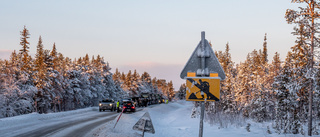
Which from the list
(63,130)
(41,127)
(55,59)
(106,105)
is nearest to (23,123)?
(41,127)

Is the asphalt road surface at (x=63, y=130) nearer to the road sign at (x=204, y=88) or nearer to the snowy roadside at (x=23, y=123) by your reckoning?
→ the snowy roadside at (x=23, y=123)

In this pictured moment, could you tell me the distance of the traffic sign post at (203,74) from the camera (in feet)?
18.7

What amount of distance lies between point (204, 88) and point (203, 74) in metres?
0.28

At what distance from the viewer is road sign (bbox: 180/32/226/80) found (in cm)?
572

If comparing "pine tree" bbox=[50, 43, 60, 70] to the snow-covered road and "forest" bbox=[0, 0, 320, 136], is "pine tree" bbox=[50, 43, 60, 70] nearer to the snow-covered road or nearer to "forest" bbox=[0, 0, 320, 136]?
"forest" bbox=[0, 0, 320, 136]

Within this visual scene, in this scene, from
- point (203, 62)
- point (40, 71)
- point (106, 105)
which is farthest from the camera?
point (40, 71)

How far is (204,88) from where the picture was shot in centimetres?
574

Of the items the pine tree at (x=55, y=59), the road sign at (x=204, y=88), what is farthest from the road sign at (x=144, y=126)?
the pine tree at (x=55, y=59)

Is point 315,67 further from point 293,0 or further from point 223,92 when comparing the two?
point 223,92

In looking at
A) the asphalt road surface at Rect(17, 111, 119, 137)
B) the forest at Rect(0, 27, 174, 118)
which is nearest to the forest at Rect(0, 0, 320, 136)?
the forest at Rect(0, 27, 174, 118)

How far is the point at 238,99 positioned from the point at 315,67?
16375 millimetres

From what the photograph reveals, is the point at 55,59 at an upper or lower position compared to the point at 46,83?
upper

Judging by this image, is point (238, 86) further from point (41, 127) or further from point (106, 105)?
point (41, 127)

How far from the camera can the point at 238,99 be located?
2850cm
